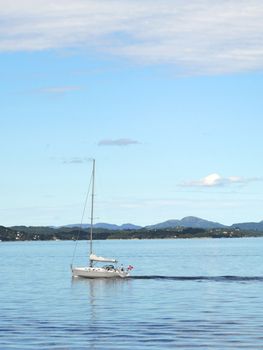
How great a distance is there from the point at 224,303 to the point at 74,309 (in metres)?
17.4

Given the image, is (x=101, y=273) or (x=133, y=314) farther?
(x=101, y=273)

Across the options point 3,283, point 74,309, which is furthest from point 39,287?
point 74,309

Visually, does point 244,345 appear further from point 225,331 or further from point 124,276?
point 124,276

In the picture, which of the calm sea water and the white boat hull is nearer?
the calm sea water

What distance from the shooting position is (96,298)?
10912 centimetres

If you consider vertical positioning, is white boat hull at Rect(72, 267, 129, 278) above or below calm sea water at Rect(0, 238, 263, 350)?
above

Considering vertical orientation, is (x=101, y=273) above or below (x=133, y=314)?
above

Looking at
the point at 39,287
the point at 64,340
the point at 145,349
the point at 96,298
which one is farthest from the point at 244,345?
the point at 39,287

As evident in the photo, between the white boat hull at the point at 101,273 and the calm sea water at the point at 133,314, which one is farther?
the white boat hull at the point at 101,273

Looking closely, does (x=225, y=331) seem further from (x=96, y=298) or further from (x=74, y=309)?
(x=96, y=298)

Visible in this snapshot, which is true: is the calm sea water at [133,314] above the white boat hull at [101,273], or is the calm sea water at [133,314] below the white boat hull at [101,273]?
below

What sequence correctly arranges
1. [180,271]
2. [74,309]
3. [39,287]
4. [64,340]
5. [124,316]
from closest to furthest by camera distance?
[64,340]
[124,316]
[74,309]
[39,287]
[180,271]

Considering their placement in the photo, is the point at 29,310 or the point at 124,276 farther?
the point at 124,276

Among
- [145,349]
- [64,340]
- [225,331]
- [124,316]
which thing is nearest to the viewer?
[145,349]
